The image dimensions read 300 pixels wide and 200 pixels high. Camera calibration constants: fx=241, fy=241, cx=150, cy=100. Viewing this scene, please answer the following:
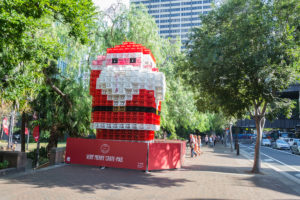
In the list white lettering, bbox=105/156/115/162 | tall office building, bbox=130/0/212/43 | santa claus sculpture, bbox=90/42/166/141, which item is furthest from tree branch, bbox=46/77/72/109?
tall office building, bbox=130/0/212/43

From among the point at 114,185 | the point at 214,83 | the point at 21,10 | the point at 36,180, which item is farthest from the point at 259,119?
the point at 21,10

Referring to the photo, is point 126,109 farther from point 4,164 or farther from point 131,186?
point 4,164

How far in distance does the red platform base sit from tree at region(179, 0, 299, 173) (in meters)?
3.87

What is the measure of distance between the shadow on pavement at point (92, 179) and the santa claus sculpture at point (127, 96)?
2.06 m

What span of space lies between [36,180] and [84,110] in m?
7.09

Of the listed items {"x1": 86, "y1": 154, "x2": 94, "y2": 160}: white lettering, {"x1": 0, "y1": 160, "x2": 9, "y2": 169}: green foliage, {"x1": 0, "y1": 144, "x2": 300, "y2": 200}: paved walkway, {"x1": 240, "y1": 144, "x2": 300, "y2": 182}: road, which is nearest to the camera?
{"x1": 0, "y1": 144, "x2": 300, "y2": 200}: paved walkway

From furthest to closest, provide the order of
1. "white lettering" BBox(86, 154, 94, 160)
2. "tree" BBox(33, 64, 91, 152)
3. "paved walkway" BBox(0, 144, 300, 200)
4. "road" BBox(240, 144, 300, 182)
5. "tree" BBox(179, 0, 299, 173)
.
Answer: "tree" BBox(33, 64, 91, 152) → "road" BBox(240, 144, 300, 182) → "white lettering" BBox(86, 154, 94, 160) → "tree" BBox(179, 0, 299, 173) → "paved walkway" BBox(0, 144, 300, 200)

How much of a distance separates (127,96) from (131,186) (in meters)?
4.94

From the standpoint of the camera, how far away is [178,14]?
411ft

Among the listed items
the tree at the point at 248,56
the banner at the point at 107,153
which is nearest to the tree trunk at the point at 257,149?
the tree at the point at 248,56

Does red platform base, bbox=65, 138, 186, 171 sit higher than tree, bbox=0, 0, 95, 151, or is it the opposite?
tree, bbox=0, 0, 95, 151

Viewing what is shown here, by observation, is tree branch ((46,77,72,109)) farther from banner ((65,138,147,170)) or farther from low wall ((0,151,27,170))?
low wall ((0,151,27,170))

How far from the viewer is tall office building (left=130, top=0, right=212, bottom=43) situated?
12306 cm

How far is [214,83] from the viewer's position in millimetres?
12570
